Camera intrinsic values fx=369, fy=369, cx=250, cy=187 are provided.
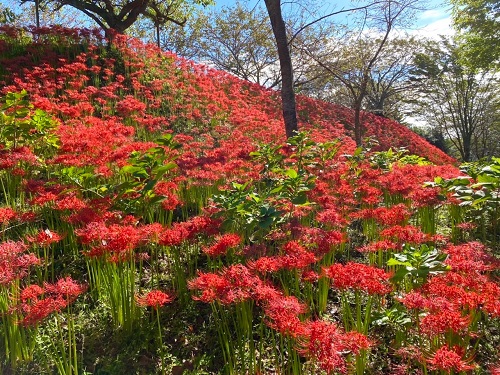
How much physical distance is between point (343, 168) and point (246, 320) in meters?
3.09

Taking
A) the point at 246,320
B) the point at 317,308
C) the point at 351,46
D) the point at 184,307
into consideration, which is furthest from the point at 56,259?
the point at 351,46

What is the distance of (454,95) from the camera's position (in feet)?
86.4

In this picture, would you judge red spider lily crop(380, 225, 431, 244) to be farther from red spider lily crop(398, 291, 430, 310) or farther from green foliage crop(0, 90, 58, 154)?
green foliage crop(0, 90, 58, 154)

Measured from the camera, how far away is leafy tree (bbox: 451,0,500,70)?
51.1 ft

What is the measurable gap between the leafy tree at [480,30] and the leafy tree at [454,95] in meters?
6.99

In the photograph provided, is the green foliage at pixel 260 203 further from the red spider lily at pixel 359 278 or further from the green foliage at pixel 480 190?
the green foliage at pixel 480 190

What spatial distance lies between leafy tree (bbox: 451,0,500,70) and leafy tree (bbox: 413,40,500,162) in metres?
6.99

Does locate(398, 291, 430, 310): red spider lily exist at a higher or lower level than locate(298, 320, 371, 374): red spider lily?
higher

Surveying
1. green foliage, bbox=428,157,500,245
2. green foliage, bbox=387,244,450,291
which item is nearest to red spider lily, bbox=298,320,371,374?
green foliage, bbox=387,244,450,291

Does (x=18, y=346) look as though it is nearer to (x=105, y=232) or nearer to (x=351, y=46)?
(x=105, y=232)

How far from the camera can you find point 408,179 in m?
4.18

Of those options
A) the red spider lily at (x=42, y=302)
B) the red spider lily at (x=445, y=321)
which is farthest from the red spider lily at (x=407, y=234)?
the red spider lily at (x=42, y=302)

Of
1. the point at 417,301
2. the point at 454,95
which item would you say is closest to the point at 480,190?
the point at 417,301

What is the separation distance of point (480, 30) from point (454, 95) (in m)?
11.3
